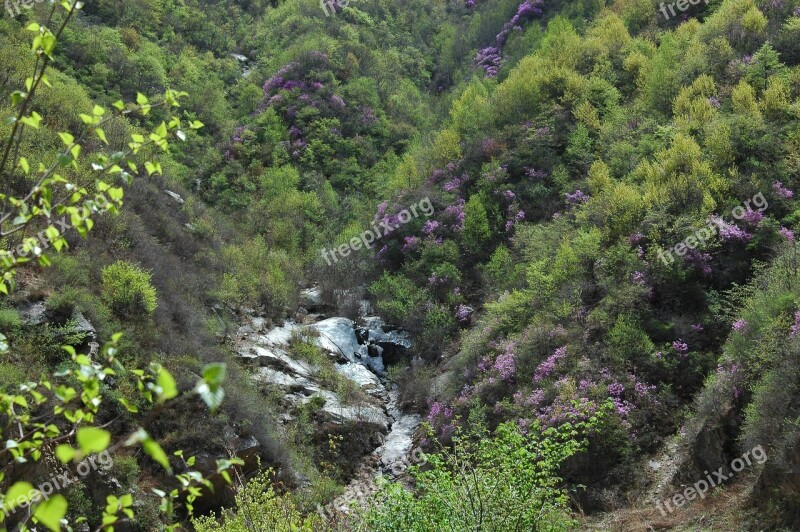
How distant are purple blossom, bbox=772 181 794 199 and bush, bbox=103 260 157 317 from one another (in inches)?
571

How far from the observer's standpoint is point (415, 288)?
20.0 metres

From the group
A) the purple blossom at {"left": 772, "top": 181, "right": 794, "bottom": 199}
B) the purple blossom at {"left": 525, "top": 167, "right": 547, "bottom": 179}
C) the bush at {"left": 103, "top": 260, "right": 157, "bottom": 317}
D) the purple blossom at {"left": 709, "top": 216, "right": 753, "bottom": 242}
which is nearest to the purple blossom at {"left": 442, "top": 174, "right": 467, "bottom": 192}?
the purple blossom at {"left": 525, "top": 167, "right": 547, "bottom": 179}

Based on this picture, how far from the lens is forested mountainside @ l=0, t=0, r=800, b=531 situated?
7023mm

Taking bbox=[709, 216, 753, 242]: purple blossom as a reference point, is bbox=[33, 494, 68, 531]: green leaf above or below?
above

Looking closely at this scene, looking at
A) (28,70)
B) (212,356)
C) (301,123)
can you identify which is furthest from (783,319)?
(301,123)

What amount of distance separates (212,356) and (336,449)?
389 cm

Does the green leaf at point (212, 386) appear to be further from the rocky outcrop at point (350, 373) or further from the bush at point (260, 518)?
the rocky outcrop at point (350, 373)

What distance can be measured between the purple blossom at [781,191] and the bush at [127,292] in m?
14.5

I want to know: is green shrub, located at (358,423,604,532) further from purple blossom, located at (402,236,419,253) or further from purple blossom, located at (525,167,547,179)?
purple blossom, located at (525,167,547,179)

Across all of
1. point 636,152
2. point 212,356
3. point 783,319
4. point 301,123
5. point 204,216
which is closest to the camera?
point 783,319

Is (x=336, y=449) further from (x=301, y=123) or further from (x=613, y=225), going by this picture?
(x=301, y=123)

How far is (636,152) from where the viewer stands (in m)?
17.6

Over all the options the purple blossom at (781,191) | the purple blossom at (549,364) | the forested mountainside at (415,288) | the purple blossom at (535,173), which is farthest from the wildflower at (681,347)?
the purple blossom at (535,173)

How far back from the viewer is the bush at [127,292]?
41.2 feet
